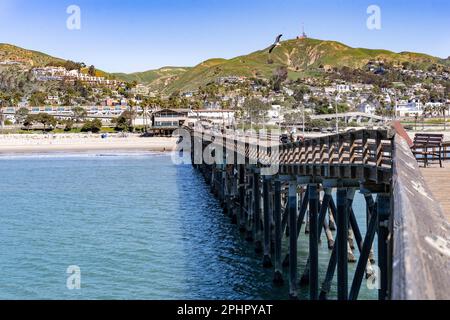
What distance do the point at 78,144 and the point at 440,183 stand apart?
12303 cm

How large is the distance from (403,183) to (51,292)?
15.6 metres

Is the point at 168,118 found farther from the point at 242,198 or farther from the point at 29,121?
the point at 242,198

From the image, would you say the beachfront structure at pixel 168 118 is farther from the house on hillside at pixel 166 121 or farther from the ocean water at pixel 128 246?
the ocean water at pixel 128 246

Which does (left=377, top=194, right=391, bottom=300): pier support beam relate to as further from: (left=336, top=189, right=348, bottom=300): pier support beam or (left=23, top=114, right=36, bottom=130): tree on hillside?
(left=23, top=114, right=36, bottom=130): tree on hillside

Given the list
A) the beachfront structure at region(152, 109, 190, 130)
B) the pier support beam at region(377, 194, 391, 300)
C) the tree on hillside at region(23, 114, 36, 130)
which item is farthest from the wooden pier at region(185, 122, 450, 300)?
the tree on hillside at region(23, 114, 36, 130)

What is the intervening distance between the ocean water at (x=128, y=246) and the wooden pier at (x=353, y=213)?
1149 millimetres

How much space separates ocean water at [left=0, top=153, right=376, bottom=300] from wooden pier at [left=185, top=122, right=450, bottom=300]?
1149mm

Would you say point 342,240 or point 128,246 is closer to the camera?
point 342,240

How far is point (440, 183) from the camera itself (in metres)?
13.9

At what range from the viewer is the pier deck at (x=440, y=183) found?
11336 mm

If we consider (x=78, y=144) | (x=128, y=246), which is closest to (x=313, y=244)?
(x=128, y=246)

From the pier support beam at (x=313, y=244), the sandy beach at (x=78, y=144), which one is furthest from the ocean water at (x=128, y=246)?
the sandy beach at (x=78, y=144)
